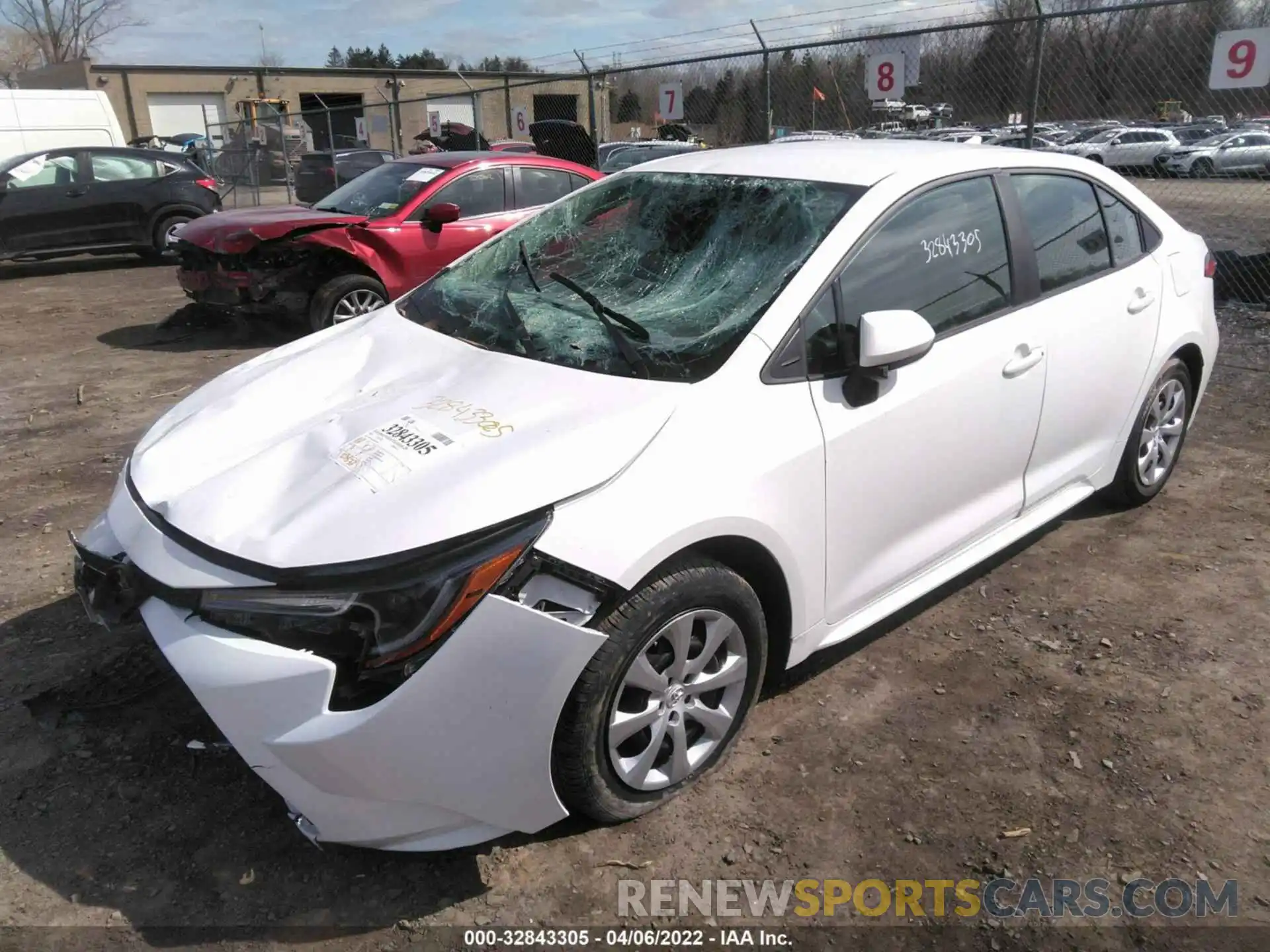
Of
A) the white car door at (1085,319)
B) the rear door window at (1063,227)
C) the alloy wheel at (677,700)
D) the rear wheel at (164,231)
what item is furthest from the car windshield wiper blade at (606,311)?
the rear wheel at (164,231)

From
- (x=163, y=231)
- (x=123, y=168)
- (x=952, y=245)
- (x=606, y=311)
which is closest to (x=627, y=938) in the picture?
(x=606, y=311)

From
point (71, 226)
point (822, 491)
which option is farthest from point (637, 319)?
point (71, 226)

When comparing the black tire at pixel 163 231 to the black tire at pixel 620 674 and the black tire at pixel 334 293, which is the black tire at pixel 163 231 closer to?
the black tire at pixel 334 293

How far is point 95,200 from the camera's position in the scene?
12562 millimetres

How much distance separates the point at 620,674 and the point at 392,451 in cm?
82

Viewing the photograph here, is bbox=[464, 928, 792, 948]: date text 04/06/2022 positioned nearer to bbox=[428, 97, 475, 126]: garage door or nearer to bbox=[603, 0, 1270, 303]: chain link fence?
Result: bbox=[603, 0, 1270, 303]: chain link fence

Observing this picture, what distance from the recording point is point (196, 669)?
2.13 meters

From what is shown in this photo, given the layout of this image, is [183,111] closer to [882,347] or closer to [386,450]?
[386,450]

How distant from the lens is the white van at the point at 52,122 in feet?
47.6

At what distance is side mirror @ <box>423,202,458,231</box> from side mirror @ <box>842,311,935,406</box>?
210 inches

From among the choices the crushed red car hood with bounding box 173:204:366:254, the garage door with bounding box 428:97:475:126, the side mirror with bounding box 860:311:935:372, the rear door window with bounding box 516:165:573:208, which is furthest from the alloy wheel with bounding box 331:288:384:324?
the garage door with bounding box 428:97:475:126

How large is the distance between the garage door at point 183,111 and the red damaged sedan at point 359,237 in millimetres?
37056

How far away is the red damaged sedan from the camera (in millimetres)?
7543

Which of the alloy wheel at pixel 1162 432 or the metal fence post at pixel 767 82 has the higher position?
the metal fence post at pixel 767 82
